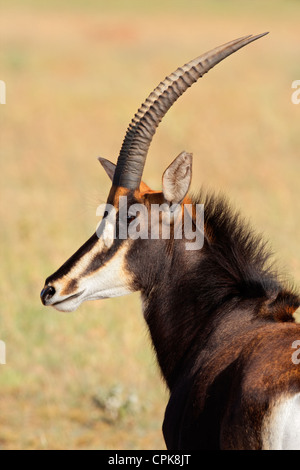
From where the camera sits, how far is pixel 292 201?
583 inches

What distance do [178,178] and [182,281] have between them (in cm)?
65

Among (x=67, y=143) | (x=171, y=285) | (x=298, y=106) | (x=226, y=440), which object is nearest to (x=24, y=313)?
(x=171, y=285)

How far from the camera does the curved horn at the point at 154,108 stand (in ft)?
17.2

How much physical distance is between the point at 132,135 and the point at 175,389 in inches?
64.1

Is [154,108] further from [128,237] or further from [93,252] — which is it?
[93,252]

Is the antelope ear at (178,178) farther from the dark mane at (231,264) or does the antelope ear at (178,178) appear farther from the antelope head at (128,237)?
the dark mane at (231,264)

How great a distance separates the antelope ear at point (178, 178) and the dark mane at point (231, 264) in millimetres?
263

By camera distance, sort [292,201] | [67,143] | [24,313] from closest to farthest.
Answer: [24,313]
[292,201]
[67,143]

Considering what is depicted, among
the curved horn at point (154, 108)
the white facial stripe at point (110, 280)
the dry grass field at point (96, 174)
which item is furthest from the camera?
the dry grass field at point (96, 174)

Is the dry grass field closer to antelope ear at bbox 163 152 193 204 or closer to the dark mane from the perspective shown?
antelope ear at bbox 163 152 193 204

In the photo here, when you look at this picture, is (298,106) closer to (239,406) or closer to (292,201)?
(292,201)

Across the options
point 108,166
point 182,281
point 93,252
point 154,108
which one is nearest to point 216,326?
point 182,281

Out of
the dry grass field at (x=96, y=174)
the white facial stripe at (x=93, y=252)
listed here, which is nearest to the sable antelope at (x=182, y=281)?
the white facial stripe at (x=93, y=252)

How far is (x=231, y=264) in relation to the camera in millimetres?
5164
